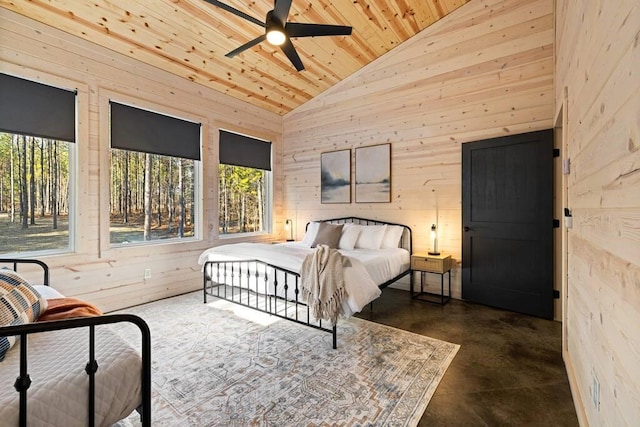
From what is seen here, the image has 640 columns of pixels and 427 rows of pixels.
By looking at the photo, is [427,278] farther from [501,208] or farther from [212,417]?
[212,417]

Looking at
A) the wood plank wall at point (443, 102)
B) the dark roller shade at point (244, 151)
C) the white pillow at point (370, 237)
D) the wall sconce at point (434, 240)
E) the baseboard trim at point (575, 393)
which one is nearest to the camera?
the baseboard trim at point (575, 393)

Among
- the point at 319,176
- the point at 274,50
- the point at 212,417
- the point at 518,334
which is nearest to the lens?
the point at 212,417

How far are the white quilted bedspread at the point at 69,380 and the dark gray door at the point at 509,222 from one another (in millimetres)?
3804

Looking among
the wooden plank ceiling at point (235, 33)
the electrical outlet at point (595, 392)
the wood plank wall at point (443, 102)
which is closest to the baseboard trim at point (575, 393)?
the electrical outlet at point (595, 392)

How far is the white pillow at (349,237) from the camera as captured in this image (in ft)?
14.2

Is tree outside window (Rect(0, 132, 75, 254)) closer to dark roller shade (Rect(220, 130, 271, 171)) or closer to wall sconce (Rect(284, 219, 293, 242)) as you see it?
dark roller shade (Rect(220, 130, 271, 171))

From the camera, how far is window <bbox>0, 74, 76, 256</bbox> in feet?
9.61

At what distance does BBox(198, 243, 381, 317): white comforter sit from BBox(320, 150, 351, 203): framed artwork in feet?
6.49

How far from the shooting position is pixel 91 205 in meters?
3.38

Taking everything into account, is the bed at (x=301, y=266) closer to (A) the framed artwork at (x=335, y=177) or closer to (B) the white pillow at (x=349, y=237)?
(B) the white pillow at (x=349, y=237)

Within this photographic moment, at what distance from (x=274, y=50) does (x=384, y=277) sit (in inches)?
133

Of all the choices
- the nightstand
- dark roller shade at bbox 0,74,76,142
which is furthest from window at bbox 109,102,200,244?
the nightstand

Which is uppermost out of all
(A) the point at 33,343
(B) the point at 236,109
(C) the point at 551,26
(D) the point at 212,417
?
(C) the point at 551,26

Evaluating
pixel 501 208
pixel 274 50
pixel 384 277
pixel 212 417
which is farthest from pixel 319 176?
pixel 212 417
